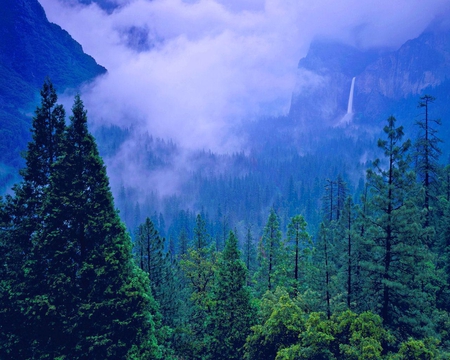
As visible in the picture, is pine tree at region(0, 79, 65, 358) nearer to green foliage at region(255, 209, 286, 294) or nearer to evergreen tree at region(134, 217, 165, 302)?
evergreen tree at region(134, 217, 165, 302)

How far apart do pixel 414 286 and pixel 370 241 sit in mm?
3276

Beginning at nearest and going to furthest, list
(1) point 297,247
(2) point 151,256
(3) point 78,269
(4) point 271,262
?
(3) point 78,269, (1) point 297,247, (2) point 151,256, (4) point 271,262

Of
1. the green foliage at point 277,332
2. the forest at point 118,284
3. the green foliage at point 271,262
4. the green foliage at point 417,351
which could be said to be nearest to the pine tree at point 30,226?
the forest at point 118,284

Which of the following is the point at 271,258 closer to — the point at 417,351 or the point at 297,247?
the point at 297,247

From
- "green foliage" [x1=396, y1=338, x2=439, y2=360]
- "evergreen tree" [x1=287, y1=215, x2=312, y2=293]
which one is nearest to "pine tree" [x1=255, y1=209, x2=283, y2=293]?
"evergreen tree" [x1=287, y1=215, x2=312, y2=293]

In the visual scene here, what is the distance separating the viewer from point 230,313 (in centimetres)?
1966

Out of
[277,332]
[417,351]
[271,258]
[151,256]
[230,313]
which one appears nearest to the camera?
[417,351]

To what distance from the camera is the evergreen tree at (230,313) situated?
63.2 feet

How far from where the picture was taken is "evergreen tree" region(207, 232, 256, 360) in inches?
758

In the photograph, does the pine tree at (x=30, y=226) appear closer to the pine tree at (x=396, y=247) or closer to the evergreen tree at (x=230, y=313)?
the evergreen tree at (x=230, y=313)

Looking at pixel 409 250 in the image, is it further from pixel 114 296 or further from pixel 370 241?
pixel 114 296

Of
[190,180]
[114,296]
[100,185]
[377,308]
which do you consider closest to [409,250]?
[377,308]

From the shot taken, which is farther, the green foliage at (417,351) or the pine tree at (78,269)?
the green foliage at (417,351)

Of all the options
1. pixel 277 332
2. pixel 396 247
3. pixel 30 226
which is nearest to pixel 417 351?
pixel 396 247
